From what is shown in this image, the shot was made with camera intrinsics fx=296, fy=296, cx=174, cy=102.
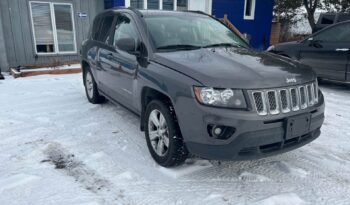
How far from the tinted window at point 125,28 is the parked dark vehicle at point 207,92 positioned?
0.6 inches

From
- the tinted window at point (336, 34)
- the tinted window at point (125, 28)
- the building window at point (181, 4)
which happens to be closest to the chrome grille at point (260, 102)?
the tinted window at point (125, 28)

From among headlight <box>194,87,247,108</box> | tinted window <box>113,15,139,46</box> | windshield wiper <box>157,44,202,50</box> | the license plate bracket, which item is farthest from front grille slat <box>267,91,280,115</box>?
tinted window <box>113,15,139,46</box>

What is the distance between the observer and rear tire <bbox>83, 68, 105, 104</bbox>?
5.59 m

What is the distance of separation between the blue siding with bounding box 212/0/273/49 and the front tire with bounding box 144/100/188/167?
1124 centimetres

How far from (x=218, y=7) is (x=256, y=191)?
1205 cm

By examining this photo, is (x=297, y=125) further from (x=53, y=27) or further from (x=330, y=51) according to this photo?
(x=53, y=27)

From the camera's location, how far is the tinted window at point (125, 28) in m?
3.95

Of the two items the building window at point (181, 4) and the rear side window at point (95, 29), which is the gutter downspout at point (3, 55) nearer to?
the rear side window at point (95, 29)

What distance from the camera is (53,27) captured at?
31.8 feet

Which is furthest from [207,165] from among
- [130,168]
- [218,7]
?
[218,7]

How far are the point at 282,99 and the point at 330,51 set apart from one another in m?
4.95

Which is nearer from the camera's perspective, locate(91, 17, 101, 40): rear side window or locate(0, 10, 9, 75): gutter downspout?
locate(91, 17, 101, 40): rear side window

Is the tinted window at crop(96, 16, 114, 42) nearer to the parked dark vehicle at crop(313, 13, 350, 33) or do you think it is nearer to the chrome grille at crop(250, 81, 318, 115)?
the chrome grille at crop(250, 81, 318, 115)

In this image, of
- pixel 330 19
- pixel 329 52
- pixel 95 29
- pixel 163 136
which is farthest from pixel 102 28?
pixel 330 19
